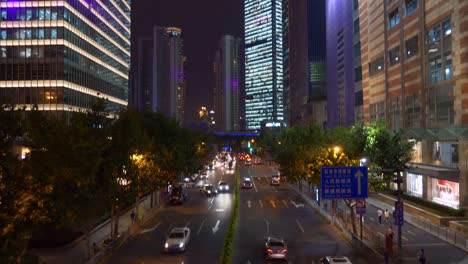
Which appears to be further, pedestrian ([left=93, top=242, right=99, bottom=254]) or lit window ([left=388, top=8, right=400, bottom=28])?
lit window ([left=388, top=8, right=400, bottom=28])

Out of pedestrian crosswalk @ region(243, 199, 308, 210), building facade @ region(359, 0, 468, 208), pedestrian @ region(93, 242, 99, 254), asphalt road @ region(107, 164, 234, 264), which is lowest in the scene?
pedestrian crosswalk @ region(243, 199, 308, 210)

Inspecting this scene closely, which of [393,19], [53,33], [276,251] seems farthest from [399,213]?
[53,33]

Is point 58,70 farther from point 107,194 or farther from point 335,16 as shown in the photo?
point 335,16

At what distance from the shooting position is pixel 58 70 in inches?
3255

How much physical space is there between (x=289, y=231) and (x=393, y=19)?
34543 mm

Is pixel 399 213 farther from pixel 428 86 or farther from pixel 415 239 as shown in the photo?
pixel 428 86

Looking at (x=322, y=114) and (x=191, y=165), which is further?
(x=322, y=114)

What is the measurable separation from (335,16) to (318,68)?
179 ft

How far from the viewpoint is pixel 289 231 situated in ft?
129

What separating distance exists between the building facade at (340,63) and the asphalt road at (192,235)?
5409cm

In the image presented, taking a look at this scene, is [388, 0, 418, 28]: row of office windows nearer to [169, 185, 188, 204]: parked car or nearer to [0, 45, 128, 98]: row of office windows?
[169, 185, 188, 204]: parked car

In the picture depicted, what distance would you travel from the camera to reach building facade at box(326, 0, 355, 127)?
4011 inches

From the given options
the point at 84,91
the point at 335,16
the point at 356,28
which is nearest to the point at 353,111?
the point at 356,28

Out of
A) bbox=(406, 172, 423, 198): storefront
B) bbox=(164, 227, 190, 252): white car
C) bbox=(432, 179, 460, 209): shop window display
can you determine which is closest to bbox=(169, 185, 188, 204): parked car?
bbox=(164, 227, 190, 252): white car
